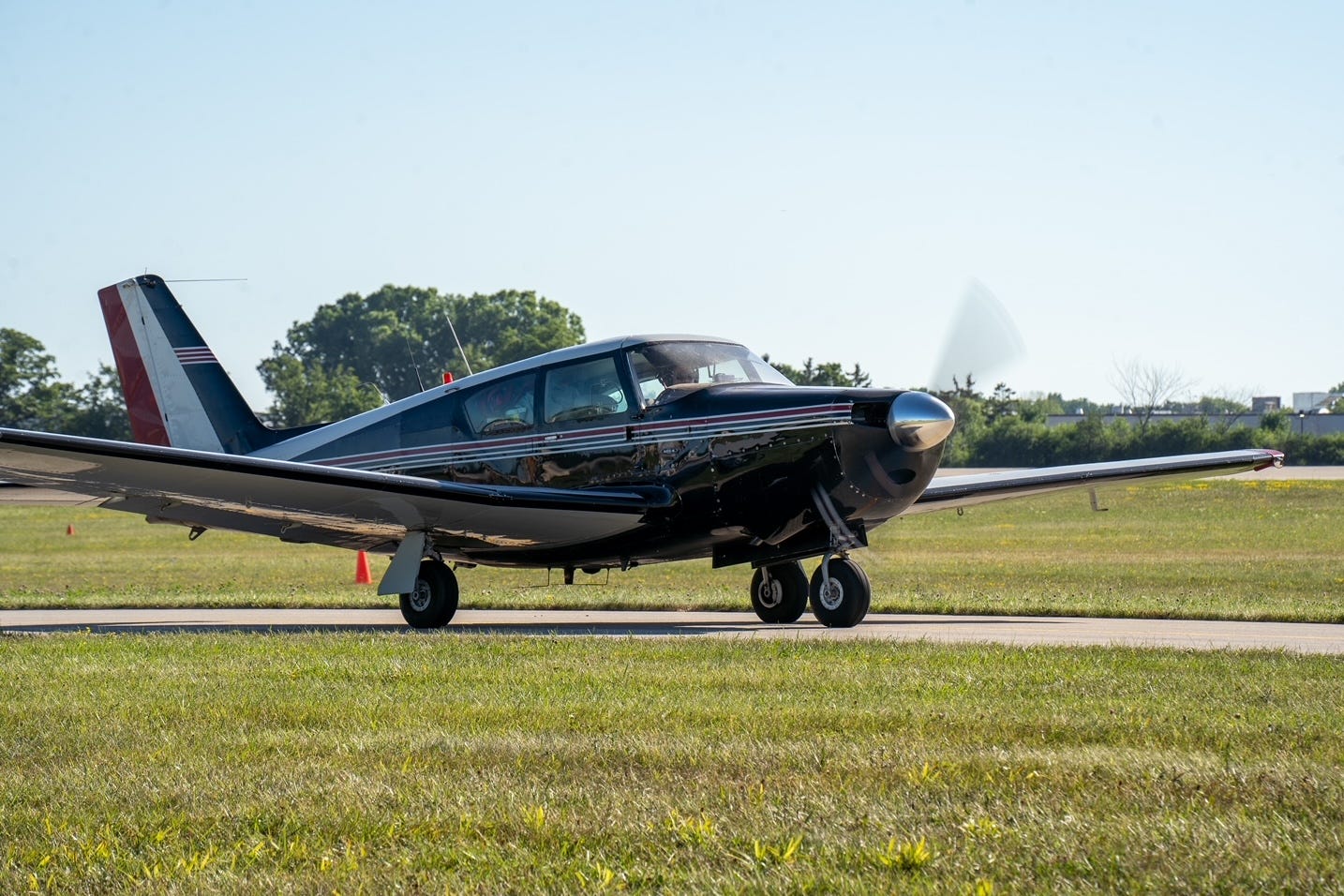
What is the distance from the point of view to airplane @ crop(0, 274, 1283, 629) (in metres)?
12.0

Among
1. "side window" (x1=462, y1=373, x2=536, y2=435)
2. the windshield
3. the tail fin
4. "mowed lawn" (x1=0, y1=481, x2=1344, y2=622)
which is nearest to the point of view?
the windshield

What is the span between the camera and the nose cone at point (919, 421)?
37.8ft

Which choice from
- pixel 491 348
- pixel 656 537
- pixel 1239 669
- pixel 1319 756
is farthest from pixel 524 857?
pixel 491 348

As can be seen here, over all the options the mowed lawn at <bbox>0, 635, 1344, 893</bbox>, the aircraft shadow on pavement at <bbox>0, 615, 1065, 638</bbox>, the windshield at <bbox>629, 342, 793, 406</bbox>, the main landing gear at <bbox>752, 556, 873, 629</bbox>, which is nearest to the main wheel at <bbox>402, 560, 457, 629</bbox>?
the aircraft shadow on pavement at <bbox>0, 615, 1065, 638</bbox>

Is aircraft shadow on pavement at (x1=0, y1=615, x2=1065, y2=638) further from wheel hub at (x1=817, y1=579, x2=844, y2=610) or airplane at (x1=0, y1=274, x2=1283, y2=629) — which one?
airplane at (x1=0, y1=274, x2=1283, y2=629)

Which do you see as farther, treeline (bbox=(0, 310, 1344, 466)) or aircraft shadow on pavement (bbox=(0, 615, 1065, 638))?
treeline (bbox=(0, 310, 1344, 466))

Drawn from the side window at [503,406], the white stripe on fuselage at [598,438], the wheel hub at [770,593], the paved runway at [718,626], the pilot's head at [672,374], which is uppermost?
the pilot's head at [672,374]

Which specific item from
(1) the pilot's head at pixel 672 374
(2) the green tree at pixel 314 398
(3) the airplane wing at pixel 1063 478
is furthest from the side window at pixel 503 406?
(2) the green tree at pixel 314 398

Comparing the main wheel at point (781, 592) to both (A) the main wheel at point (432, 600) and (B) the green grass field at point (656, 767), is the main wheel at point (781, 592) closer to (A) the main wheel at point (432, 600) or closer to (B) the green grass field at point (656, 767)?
(A) the main wheel at point (432, 600)

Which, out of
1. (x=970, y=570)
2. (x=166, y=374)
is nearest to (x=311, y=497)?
(x=166, y=374)

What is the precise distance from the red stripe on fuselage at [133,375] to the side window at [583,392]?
19.4 feet

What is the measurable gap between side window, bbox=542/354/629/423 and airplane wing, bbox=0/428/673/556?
768 millimetres

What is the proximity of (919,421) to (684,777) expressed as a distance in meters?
6.29

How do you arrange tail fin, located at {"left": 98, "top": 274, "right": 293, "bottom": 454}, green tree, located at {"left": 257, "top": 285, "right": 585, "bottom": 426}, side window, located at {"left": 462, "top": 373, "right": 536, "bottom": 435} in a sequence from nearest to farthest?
side window, located at {"left": 462, "top": 373, "right": 536, "bottom": 435}
tail fin, located at {"left": 98, "top": 274, "right": 293, "bottom": 454}
green tree, located at {"left": 257, "top": 285, "right": 585, "bottom": 426}
